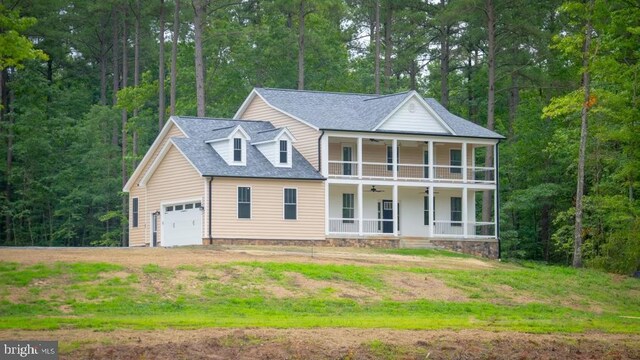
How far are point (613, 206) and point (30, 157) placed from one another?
110ft

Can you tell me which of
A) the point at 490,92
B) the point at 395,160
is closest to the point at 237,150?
the point at 395,160

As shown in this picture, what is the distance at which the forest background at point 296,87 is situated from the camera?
176 feet

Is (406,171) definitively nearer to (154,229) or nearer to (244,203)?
(244,203)

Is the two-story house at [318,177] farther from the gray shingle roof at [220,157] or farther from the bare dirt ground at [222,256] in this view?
the bare dirt ground at [222,256]

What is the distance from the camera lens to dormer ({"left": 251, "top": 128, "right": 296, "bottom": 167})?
49.0 m

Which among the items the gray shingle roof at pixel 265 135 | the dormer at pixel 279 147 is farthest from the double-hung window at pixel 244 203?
the gray shingle roof at pixel 265 135

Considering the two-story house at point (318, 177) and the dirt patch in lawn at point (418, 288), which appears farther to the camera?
the two-story house at point (318, 177)

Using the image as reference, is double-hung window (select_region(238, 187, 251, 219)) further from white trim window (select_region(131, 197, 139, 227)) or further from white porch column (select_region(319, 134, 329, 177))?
white trim window (select_region(131, 197, 139, 227))

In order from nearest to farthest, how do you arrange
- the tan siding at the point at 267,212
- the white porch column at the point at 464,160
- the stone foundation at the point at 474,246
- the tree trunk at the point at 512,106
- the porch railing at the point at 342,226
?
the tan siding at the point at 267,212, the porch railing at the point at 342,226, the stone foundation at the point at 474,246, the white porch column at the point at 464,160, the tree trunk at the point at 512,106

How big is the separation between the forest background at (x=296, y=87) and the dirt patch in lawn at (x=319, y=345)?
22.6 metres

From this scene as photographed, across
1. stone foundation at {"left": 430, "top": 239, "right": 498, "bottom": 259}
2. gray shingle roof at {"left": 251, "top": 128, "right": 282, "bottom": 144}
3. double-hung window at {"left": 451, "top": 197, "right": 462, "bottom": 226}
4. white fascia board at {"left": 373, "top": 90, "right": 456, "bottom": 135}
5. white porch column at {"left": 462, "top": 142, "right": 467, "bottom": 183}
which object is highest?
white fascia board at {"left": 373, "top": 90, "right": 456, "bottom": 135}

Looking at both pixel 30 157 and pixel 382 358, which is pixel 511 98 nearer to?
pixel 30 157

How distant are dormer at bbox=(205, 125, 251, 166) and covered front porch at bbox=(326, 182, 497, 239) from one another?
4.26 meters

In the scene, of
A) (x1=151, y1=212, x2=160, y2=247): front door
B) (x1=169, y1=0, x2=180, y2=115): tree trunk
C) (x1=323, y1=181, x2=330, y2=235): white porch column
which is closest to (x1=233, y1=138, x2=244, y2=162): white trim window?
(x1=323, y1=181, x2=330, y2=235): white porch column
